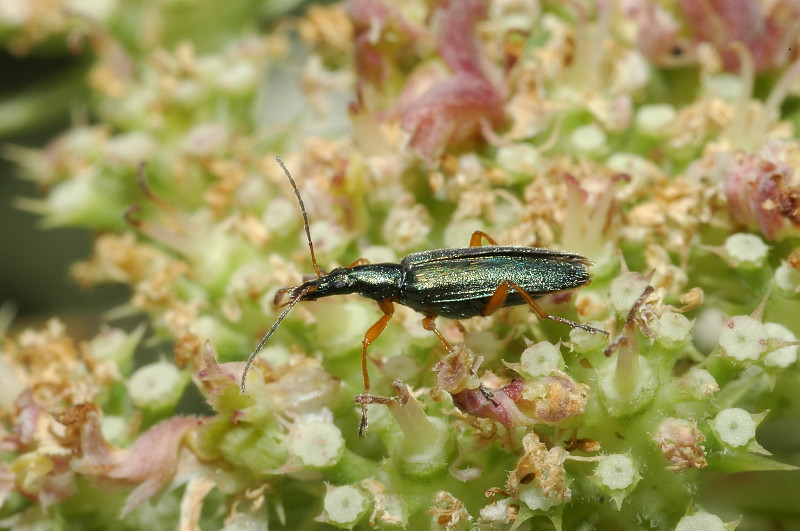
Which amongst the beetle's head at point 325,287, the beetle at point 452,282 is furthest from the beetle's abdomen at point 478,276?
the beetle's head at point 325,287

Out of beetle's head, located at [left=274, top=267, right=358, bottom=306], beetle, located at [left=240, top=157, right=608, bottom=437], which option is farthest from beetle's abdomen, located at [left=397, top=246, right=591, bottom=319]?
beetle's head, located at [left=274, top=267, right=358, bottom=306]

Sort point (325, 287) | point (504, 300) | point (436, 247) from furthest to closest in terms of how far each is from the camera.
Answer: point (436, 247) → point (325, 287) → point (504, 300)

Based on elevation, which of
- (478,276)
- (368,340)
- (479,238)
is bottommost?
(368,340)

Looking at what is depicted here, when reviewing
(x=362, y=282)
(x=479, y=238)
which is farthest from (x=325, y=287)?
(x=479, y=238)

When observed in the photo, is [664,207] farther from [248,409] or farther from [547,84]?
[248,409]

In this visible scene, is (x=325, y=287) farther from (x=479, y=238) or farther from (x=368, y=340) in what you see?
(x=479, y=238)

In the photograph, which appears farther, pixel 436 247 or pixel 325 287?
pixel 436 247
